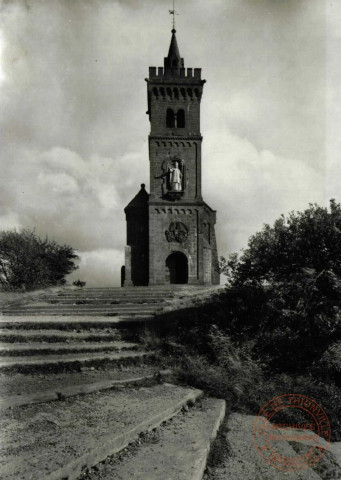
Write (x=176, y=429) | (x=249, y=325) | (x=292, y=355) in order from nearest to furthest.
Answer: (x=176, y=429), (x=292, y=355), (x=249, y=325)

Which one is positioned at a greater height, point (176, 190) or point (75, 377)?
point (176, 190)

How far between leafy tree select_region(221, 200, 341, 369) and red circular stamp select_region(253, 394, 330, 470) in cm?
217

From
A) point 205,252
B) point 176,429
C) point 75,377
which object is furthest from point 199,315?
point 205,252

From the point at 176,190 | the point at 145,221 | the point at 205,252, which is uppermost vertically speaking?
the point at 176,190

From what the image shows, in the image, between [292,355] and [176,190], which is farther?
[176,190]

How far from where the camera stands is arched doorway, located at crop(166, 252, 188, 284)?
80.1ft

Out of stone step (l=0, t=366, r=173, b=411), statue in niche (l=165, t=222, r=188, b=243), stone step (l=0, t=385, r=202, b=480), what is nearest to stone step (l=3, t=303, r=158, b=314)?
stone step (l=0, t=366, r=173, b=411)

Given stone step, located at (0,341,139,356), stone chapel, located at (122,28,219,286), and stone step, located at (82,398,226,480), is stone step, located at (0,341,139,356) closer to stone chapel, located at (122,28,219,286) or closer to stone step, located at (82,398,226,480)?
stone step, located at (82,398,226,480)

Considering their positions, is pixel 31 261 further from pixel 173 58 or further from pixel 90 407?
pixel 90 407

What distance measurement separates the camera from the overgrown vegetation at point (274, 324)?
5688 mm

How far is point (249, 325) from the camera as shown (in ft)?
27.3

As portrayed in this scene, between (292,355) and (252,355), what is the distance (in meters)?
1.03

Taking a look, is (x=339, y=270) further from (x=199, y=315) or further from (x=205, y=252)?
(x=205, y=252)

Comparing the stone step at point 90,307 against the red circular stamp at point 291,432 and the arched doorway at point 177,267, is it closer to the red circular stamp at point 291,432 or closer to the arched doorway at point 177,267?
the red circular stamp at point 291,432
